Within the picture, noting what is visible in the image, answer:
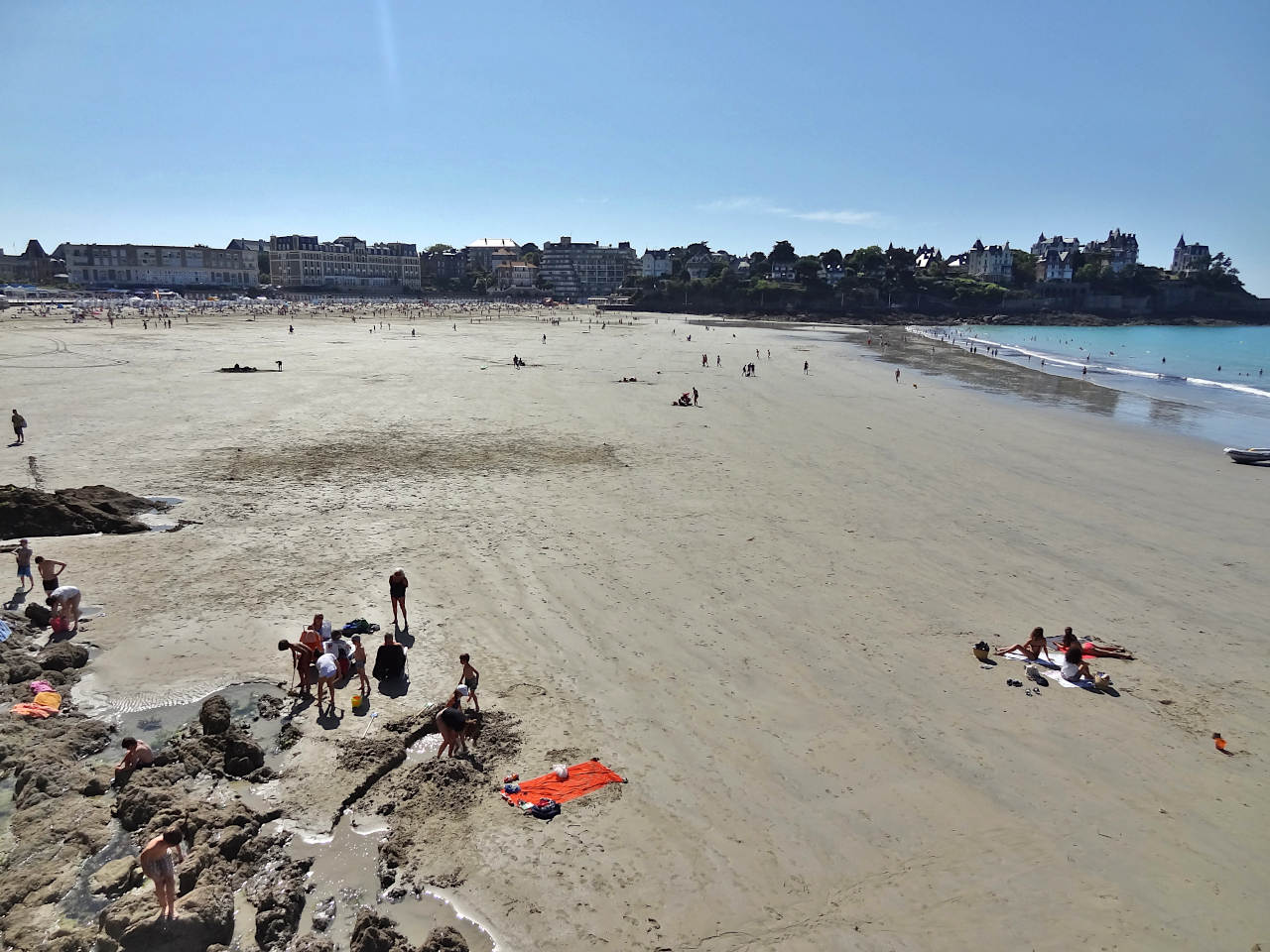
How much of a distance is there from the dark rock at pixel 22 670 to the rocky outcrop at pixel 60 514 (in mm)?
5501

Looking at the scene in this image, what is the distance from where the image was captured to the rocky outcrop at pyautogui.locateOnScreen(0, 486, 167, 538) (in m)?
13.1

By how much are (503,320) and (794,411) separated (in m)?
69.4

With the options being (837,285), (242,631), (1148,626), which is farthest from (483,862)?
(837,285)

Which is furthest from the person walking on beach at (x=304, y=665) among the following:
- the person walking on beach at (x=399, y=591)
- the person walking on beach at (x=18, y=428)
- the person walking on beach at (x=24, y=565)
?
A: the person walking on beach at (x=18, y=428)

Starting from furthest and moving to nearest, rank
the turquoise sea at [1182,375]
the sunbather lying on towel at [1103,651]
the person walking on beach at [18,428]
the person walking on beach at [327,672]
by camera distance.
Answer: the turquoise sea at [1182,375], the person walking on beach at [18,428], the sunbather lying on towel at [1103,651], the person walking on beach at [327,672]

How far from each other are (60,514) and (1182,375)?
2463 inches

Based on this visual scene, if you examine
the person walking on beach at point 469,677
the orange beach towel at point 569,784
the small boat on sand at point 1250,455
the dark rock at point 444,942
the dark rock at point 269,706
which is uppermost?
the small boat on sand at point 1250,455

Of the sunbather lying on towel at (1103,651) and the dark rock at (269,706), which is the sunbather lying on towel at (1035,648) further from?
the dark rock at (269,706)

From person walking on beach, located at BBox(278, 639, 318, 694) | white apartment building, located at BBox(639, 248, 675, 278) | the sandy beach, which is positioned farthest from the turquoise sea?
white apartment building, located at BBox(639, 248, 675, 278)

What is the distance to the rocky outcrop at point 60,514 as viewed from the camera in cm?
1311

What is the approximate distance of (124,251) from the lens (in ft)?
457

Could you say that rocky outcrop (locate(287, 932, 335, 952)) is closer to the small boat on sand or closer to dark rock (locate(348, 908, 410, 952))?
dark rock (locate(348, 908, 410, 952))

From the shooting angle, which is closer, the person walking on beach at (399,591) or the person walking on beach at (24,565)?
the person walking on beach at (399,591)

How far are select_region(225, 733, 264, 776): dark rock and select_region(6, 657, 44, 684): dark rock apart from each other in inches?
128
